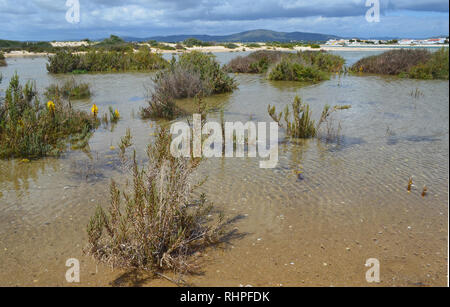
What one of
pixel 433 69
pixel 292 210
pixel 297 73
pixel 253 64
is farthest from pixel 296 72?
pixel 292 210

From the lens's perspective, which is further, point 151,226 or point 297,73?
point 297,73

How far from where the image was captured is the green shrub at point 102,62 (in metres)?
20.7

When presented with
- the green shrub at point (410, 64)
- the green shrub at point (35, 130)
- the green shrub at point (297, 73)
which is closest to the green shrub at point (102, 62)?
the green shrub at point (297, 73)

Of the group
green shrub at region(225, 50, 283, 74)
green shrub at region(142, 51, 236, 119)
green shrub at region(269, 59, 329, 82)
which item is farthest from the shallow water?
green shrub at region(225, 50, 283, 74)

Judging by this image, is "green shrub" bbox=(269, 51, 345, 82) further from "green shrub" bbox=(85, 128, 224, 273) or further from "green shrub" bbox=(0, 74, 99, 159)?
"green shrub" bbox=(85, 128, 224, 273)

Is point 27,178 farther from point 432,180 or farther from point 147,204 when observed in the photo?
point 432,180

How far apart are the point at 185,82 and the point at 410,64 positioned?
12.9 m

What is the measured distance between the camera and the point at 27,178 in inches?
213

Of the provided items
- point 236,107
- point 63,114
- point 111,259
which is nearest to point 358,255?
point 111,259

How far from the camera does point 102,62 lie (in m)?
22.5

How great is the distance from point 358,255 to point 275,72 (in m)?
14.5

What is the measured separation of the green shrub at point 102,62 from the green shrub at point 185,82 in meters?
9.96

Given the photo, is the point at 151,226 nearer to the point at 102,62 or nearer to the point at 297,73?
the point at 297,73
